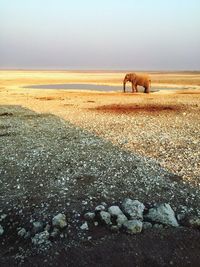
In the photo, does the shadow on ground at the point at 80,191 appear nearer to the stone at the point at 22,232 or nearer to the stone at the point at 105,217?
the stone at the point at 22,232

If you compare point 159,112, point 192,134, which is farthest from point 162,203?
point 159,112

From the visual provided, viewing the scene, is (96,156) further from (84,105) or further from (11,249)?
(84,105)

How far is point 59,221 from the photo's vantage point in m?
8.86

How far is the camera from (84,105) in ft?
101

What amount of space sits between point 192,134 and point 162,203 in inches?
339

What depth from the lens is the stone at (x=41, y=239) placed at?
27.1ft

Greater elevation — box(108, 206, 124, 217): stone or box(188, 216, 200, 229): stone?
box(108, 206, 124, 217): stone

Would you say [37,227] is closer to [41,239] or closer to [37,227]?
[37,227]

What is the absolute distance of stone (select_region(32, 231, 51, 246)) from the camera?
8.26 metres

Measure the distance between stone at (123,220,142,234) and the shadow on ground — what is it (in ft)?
0.50

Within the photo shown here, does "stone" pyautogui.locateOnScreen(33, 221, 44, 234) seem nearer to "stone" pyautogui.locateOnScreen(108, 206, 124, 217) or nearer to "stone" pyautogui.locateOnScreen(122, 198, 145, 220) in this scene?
"stone" pyautogui.locateOnScreen(108, 206, 124, 217)

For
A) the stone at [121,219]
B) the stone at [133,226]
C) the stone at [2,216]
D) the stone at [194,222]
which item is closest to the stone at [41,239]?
the stone at [2,216]

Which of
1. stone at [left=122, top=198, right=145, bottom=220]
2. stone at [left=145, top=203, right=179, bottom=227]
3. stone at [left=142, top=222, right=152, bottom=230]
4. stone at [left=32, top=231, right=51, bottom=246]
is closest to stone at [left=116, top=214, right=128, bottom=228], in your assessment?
stone at [left=122, top=198, right=145, bottom=220]

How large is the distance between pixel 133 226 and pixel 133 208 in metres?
0.76
